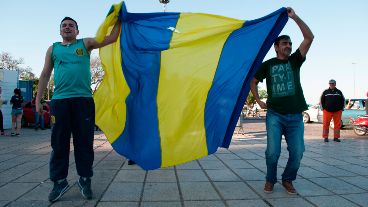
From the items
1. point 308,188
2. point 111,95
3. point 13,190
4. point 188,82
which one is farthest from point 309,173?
point 13,190

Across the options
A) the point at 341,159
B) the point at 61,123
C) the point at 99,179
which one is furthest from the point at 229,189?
the point at 341,159

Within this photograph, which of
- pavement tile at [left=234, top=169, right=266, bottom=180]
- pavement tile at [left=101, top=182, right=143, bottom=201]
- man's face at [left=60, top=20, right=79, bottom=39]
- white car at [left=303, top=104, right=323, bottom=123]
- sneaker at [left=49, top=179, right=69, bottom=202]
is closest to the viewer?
sneaker at [left=49, top=179, right=69, bottom=202]

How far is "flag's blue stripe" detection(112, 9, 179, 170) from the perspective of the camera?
4438mm

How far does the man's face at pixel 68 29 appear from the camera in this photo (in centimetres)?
424

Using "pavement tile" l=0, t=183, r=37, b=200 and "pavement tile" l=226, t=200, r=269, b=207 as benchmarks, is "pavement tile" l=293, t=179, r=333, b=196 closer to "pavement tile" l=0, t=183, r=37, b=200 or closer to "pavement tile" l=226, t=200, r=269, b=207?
"pavement tile" l=226, t=200, r=269, b=207

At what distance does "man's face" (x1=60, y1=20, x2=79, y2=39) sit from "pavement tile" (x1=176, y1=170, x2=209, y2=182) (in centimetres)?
252

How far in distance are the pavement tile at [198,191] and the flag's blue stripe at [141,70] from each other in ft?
2.60

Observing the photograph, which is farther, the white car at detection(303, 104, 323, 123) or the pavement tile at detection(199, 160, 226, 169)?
the white car at detection(303, 104, 323, 123)

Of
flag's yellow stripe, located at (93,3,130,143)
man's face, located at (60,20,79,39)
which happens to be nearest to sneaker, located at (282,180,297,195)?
flag's yellow stripe, located at (93,3,130,143)

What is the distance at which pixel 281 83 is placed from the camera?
4.51 m

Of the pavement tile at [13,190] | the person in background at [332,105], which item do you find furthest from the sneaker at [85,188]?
the person in background at [332,105]

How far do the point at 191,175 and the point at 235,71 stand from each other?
6.49 ft

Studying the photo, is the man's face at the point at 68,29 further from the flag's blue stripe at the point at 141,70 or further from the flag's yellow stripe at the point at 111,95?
the flag's blue stripe at the point at 141,70

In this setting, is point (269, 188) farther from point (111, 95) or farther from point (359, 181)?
point (111, 95)
